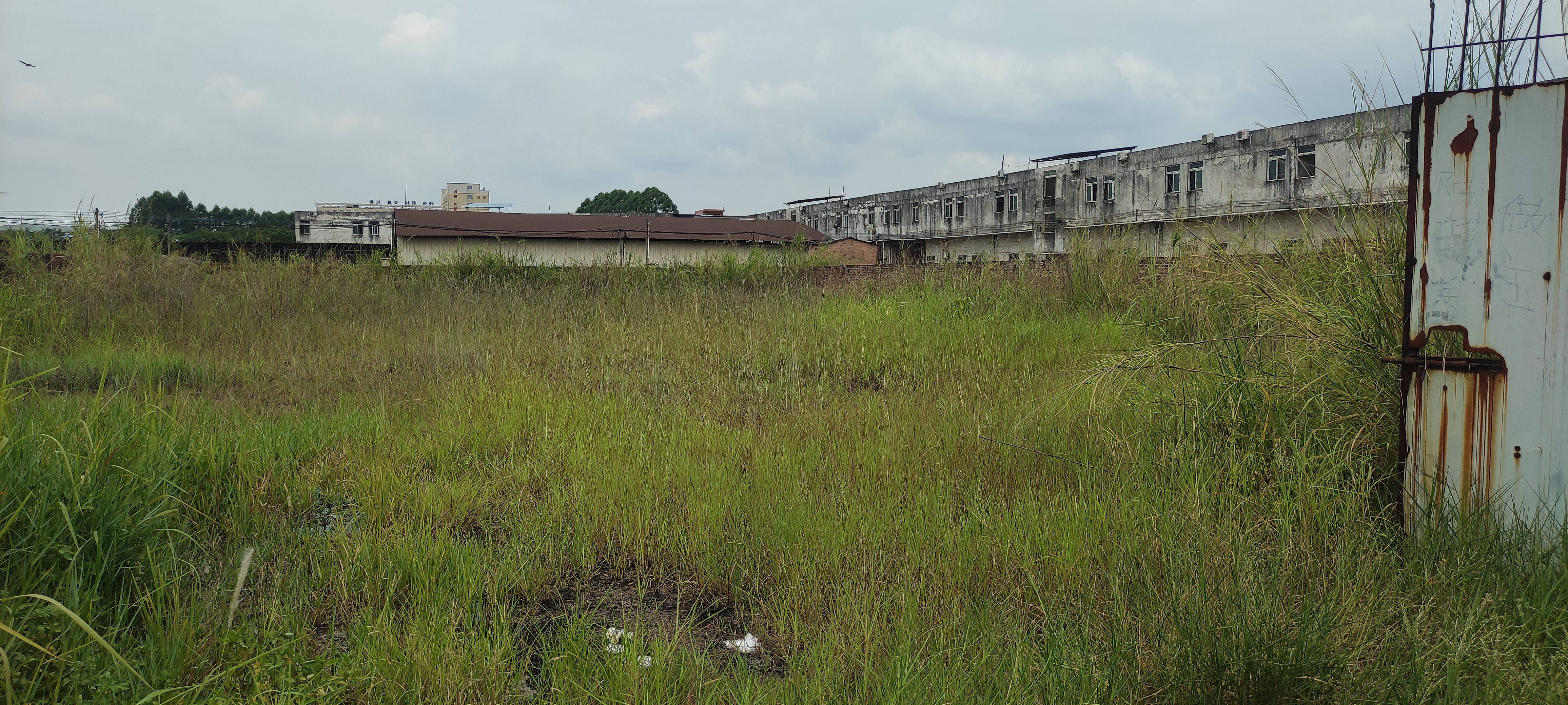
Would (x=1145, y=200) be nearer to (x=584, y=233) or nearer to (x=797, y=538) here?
(x=584, y=233)

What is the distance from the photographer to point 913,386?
553cm

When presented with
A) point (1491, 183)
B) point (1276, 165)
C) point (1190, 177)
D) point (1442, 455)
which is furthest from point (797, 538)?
point (1190, 177)

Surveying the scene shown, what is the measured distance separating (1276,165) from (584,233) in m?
23.5

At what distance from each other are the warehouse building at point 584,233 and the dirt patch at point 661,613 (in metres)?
16.7

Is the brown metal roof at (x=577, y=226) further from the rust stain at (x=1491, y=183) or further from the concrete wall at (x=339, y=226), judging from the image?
the concrete wall at (x=339, y=226)

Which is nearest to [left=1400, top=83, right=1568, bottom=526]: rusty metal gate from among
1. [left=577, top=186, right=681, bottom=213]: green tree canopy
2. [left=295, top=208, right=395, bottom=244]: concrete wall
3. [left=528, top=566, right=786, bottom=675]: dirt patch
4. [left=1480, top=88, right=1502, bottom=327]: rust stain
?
[left=1480, top=88, right=1502, bottom=327]: rust stain

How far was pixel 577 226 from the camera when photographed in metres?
31.9

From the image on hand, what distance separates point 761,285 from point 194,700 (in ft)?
28.9

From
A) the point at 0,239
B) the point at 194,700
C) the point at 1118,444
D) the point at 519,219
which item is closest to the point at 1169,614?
the point at 1118,444

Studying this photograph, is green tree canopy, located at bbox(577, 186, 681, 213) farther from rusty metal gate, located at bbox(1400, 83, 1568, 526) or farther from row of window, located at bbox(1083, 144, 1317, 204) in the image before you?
rusty metal gate, located at bbox(1400, 83, 1568, 526)

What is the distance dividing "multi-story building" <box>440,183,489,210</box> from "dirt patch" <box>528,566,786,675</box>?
10616 cm

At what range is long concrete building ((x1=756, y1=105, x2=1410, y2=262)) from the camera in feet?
14.0

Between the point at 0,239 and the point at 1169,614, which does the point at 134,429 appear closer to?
the point at 1169,614

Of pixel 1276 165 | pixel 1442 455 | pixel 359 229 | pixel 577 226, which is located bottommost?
pixel 1442 455
